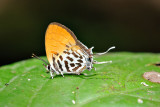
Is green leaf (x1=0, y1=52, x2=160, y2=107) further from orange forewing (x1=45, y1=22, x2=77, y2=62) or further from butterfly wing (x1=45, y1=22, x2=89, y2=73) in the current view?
orange forewing (x1=45, y1=22, x2=77, y2=62)

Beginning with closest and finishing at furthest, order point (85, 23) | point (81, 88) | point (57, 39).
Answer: point (81, 88) → point (57, 39) → point (85, 23)

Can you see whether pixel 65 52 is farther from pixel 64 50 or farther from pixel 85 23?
pixel 85 23

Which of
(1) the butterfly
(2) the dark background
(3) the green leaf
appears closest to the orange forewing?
(1) the butterfly

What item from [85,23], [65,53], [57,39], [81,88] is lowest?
[81,88]

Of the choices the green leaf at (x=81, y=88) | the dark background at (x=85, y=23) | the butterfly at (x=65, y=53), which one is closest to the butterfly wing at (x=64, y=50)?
the butterfly at (x=65, y=53)

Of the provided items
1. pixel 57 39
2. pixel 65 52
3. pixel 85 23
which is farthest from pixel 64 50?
pixel 85 23

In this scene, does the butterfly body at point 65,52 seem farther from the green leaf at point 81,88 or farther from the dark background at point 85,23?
the dark background at point 85,23

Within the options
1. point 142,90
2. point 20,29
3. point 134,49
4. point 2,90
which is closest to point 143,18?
point 134,49
